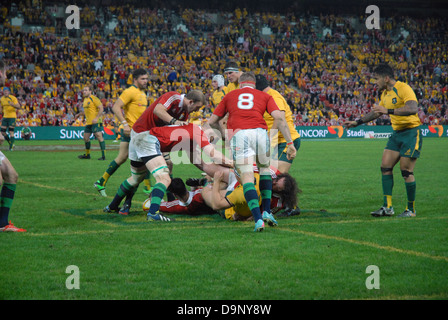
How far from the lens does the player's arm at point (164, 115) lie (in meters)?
8.48

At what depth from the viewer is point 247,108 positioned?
772 centimetres

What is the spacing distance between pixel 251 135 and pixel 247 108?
15.4 inches

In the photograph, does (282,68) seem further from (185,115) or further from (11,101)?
(185,115)

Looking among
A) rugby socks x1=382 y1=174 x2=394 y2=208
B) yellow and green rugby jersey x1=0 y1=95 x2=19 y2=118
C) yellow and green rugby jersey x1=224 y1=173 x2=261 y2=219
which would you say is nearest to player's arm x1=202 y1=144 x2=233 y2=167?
yellow and green rugby jersey x1=224 y1=173 x2=261 y2=219

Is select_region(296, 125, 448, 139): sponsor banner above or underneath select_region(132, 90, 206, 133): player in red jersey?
underneath

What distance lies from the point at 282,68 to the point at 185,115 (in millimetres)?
37793

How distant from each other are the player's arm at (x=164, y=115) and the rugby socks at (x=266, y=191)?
1.56m

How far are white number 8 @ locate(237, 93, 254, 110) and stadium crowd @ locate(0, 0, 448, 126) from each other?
27.8 metres

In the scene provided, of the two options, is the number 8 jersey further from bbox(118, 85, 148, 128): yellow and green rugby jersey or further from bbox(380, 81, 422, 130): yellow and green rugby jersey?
bbox(118, 85, 148, 128): yellow and green rugby jersey

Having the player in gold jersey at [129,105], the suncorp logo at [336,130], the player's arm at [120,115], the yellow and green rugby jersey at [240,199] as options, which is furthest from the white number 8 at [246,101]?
the suncorp logo at [336,130]

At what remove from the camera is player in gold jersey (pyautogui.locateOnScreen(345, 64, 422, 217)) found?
29.1 ft
